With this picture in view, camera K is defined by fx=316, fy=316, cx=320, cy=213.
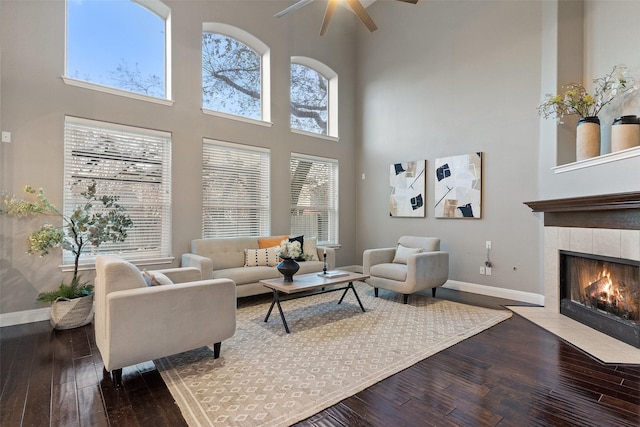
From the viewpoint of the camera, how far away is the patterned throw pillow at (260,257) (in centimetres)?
454

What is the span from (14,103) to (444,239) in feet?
19.0

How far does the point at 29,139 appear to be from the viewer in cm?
344

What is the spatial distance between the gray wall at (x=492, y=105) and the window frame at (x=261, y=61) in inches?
84.7

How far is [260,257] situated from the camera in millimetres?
4578

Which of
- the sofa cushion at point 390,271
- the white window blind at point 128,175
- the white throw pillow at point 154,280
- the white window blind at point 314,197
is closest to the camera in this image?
the white throw pillow at point 154,280

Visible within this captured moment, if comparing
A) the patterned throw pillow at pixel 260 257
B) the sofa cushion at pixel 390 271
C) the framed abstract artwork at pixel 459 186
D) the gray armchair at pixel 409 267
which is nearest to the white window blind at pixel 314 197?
the patterned throw pillow at pixel 260 257

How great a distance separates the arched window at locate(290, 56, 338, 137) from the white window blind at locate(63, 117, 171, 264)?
2.46m

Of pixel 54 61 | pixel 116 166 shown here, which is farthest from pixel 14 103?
pixel 116 166

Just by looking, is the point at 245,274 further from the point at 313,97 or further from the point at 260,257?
the point at 313,97

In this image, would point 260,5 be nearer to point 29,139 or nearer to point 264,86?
point 264,86

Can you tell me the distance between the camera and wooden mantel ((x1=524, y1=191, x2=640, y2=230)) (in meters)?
2.87

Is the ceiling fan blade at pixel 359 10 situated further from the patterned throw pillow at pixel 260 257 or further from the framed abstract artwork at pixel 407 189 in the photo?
the patterned throw pillow at pixel 260 257

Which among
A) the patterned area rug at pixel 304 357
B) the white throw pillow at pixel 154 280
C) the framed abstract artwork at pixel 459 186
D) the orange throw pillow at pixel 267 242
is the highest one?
the framed abstract artwork at pixel 459 186

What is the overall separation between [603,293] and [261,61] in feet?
18.7
